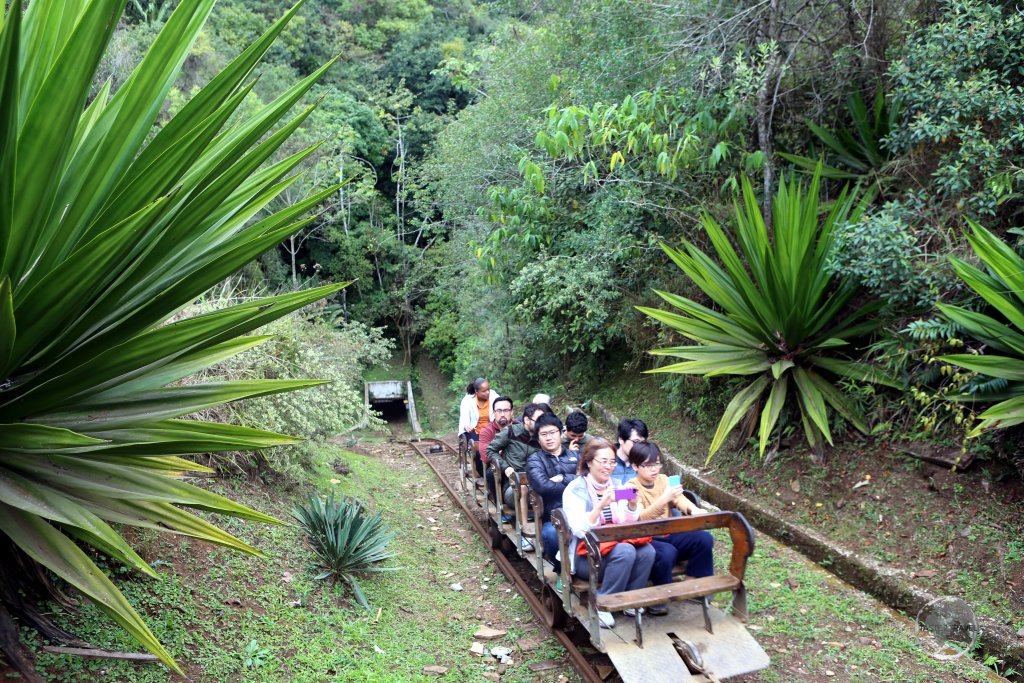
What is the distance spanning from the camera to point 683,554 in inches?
187

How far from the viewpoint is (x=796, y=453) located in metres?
7.29

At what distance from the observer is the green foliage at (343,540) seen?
18.8 feet

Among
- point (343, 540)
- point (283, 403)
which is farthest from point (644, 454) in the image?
point (283, 403)

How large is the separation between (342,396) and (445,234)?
2491 centimetres

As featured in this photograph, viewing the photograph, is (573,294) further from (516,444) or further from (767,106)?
(516,444)

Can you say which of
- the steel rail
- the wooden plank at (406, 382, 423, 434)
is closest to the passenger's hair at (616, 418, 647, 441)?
the steel rail

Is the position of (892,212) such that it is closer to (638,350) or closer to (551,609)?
(551,609)

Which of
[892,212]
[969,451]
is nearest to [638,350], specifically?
[892,212]

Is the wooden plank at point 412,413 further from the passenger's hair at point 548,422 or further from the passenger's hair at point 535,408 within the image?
the passenger's hair at point 548,422

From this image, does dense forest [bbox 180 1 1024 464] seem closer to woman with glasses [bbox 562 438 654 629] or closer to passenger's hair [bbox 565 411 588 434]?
passenger's hair [bbox 565 411 588 434]

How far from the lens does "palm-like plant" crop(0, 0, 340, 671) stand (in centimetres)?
225

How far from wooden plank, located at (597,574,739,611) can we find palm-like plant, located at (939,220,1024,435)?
2098 mm

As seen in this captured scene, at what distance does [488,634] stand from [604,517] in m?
1.43

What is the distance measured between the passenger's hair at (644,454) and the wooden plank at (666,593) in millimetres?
791
